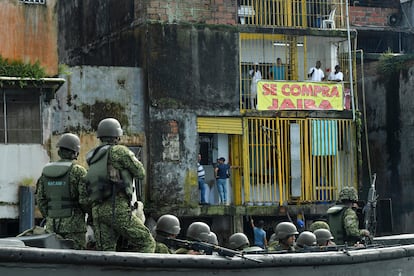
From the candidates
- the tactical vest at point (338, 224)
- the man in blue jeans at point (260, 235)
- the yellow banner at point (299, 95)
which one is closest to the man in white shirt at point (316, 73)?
the yellow banner at point (299, 95)

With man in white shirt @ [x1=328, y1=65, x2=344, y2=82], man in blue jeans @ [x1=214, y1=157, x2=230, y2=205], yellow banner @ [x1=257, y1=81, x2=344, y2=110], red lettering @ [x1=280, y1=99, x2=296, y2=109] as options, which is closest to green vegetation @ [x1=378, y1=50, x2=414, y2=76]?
man in white shirt @ [x1=328, y1=65, x2=344, y2=82]

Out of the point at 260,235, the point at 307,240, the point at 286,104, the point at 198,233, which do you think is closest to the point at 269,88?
the point at 286,104

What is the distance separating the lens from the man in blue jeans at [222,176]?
23.9 meters

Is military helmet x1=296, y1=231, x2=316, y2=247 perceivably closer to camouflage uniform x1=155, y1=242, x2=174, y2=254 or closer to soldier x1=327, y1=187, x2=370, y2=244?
soldier x1=327, y1=187, x2=370, y2=244

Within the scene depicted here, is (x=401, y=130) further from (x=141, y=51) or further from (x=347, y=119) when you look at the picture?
(x=141, y=51)

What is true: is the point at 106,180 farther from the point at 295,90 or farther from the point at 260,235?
the point at 295,90

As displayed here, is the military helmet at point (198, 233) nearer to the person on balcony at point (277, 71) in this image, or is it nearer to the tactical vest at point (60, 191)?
the tactical vest at point (60, 191)

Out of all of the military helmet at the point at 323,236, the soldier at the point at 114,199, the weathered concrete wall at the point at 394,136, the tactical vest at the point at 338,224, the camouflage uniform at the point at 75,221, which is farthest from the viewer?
the weathered concrete wall at the point at 394,136

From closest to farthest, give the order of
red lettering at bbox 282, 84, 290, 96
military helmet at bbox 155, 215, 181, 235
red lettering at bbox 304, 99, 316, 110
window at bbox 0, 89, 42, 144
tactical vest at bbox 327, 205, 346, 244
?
military helmet at bbox 155, 215, 181, 235 < tactical vest at bbox 327, 205, 346, 244 < window at bbox 0, 89, 42, 144 < red lettering at bbox 282, 84, 290, 96 < red lettering at bbox 304, 99, 316, 110

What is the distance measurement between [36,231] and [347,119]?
55.4 feet

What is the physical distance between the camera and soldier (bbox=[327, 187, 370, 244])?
12.4 m

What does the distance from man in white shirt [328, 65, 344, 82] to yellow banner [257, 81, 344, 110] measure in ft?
0.55

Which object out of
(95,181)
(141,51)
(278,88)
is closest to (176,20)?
(141,51)

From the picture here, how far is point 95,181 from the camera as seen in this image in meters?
9.57
